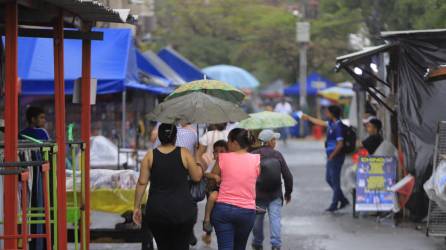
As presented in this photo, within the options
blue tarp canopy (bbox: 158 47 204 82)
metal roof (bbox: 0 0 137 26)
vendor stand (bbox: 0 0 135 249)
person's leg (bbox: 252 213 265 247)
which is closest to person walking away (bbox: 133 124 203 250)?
vendor stand (bbox: 0 0 135 249)

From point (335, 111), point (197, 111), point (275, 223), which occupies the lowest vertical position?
point (275, 223)

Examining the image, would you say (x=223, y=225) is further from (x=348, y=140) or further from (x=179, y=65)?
(x=179, y=65)

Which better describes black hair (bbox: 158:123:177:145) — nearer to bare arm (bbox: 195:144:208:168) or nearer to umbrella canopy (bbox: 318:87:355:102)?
bare arm (bbox: 195:144:208:168)

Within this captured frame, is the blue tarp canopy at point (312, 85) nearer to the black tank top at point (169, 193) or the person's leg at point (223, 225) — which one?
the person's leg at point (223, 225)

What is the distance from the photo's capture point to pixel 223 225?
812cm

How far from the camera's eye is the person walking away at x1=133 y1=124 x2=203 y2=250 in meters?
7.45

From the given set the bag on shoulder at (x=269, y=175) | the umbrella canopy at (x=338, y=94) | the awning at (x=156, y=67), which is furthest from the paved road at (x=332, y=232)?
the umbrella canopy at (x=338, y=94)

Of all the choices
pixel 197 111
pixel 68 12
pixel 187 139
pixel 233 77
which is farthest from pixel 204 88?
pixel 233 77

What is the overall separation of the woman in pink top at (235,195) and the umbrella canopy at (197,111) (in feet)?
2.64

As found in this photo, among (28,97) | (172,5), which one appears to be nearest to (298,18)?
(172,5)

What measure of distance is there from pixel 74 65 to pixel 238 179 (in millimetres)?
10196

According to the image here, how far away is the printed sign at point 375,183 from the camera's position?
43.4 feet

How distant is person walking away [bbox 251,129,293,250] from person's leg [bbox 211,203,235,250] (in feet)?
5.74

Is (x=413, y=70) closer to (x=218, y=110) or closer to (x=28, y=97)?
(x=218, y=110)
